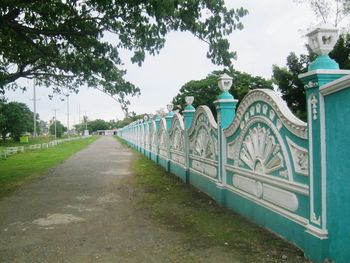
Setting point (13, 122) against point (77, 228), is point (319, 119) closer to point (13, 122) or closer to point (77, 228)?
point (77, 228)

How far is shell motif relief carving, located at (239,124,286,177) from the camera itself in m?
5.49

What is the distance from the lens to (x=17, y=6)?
29.9 ft

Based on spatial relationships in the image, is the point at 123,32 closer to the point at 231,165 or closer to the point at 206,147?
the point at 206,147

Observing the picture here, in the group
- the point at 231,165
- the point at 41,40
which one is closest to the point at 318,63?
the point at 231,165

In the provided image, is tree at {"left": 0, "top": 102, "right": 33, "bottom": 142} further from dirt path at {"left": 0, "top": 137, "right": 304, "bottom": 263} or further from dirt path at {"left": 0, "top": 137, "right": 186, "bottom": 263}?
dirt path at {"left": 0, "top": 137, "right": 304, "bottom": 263}

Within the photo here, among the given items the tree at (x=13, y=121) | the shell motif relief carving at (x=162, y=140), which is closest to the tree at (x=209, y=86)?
the tree at (x=13, y=121)

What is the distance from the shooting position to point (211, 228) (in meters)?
6.15

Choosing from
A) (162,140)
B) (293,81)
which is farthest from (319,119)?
(293,81)

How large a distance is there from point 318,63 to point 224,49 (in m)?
5.03

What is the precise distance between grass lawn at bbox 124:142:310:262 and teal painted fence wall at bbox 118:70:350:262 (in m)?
0.19

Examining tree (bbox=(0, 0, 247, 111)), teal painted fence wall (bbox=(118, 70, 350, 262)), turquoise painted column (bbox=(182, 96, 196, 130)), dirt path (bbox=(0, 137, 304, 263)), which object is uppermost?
tree (bbox=(0, 0, 247, 111))

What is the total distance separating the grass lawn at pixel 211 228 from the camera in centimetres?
484

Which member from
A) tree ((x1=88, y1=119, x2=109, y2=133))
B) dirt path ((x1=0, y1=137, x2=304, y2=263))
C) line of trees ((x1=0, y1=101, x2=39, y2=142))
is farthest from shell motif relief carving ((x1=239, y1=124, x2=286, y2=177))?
tree ((x1=88, y1=119, x2=109, y2=133))

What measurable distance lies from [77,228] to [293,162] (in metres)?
3.52
